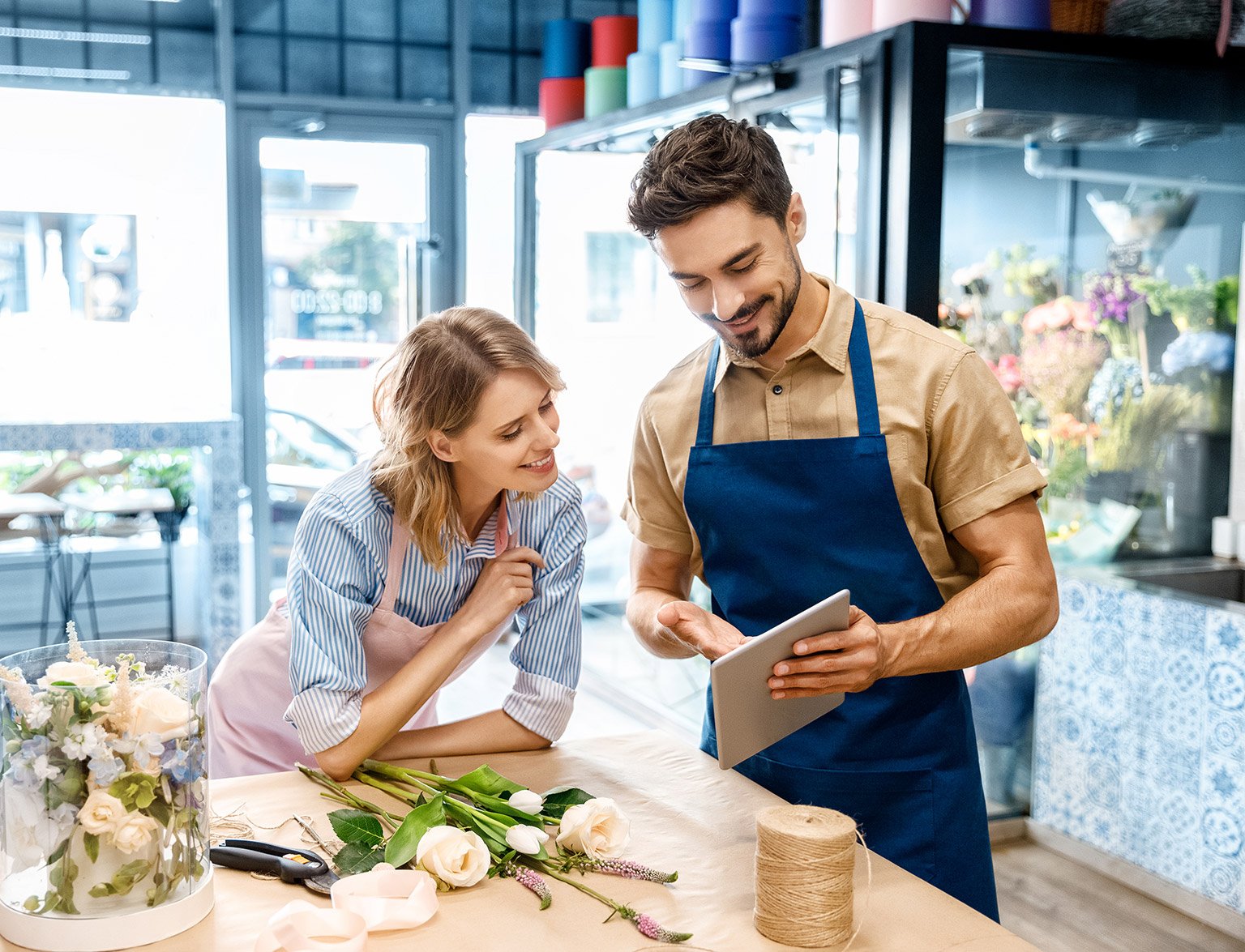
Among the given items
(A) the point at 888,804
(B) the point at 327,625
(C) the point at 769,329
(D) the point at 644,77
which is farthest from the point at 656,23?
(A) the point at 888,804

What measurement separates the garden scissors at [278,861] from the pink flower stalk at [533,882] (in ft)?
0.66

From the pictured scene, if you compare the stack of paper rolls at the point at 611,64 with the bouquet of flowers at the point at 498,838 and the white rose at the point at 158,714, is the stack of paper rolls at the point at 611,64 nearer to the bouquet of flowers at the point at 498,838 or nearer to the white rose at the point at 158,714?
the bouquet of flowers at the point at 498,838

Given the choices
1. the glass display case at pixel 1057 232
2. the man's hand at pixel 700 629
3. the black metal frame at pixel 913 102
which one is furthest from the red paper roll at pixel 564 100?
the man's hand at pixel 700 629

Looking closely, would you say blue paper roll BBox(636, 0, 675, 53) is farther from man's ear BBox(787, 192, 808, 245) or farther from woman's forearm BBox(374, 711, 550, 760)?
woman's forearm BBox(374, 711, 550, 760)

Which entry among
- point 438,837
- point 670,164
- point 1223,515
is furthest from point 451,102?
point 438,837

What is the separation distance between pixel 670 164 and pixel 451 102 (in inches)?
168

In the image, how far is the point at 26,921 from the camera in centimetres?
125

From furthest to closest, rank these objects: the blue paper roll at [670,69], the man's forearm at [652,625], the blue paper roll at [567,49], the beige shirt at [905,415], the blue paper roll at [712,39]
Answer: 1. the blue paper roll at [567,49]
2. the blue paper roll at [670,69]
3. the blue paper roll at [712,39]
4. the man's forearm at [652,625]
5. the beige shirt at [905,415]

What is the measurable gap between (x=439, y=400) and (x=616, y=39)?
3091mm

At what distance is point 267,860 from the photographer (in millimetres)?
1417

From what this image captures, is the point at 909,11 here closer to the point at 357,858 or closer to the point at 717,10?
the point at 717,10

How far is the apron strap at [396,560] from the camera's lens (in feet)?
6.22

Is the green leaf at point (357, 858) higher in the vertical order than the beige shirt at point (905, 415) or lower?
lower

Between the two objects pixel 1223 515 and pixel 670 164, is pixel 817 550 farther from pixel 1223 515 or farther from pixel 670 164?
pixel 1223 515
